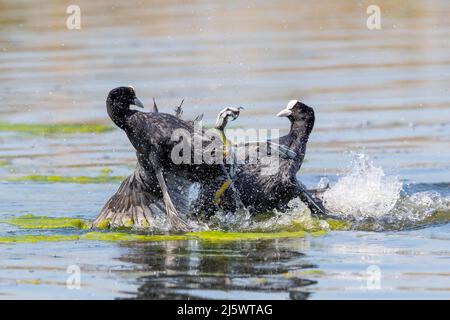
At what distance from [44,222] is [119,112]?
125 cm

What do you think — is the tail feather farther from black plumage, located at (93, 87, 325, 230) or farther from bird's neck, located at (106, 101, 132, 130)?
bird's neck, located at (106, 101, 132, 130)

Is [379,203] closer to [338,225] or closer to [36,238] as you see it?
[338,225]

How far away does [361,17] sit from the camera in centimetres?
2123

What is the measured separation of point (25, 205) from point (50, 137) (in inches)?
122

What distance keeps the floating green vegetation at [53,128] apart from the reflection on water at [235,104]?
16 centimetres

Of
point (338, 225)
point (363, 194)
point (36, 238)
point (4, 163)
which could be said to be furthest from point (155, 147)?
point (4, 163)

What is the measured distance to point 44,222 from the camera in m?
9.27

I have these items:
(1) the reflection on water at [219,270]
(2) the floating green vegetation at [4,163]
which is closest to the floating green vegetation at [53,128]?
(2) the floating green vegetation at [4,163]

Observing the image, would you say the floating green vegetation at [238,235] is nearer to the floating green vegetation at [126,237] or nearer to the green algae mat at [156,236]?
the green algae mat at [156,236]

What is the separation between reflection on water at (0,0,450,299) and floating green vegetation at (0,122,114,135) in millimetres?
160

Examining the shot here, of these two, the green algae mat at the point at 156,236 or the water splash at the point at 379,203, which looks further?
the water splash at the point at 379,203

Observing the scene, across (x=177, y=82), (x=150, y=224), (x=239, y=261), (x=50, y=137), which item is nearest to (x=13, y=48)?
(x=177, y=82)

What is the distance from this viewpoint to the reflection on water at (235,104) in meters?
7.27

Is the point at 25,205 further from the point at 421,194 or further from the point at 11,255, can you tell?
the point at 421,194
